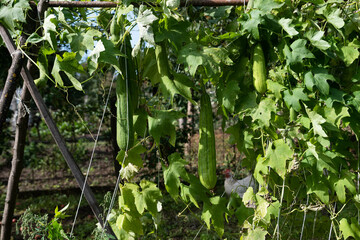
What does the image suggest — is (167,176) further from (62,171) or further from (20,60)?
(62,171)

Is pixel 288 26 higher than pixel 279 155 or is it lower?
higher

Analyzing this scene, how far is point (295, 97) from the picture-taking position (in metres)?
1.50

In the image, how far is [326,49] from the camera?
4.77ft

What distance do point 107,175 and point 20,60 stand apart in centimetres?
528

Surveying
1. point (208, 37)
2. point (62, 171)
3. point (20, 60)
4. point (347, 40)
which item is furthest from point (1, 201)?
point (347, 40)

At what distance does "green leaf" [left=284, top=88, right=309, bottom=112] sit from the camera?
148 centimetres

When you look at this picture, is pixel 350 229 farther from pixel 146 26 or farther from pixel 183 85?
pixel 146 26

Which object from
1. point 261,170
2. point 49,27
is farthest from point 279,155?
point 49,27

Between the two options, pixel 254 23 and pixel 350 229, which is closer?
pixel 254 23

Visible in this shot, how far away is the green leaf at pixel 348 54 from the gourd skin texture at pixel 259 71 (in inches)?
13.9

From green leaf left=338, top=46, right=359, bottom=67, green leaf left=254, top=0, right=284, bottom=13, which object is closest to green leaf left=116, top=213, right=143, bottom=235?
green leaf left=254, top=0, right=284, bottom=13

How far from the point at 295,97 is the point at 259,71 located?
8.2 inches

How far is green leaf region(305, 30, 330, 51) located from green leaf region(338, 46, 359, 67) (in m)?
0.12

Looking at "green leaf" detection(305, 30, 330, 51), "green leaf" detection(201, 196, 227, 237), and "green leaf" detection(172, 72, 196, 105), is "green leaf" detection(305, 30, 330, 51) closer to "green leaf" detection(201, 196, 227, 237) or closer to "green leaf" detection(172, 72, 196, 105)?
"green leaf" detection(172, 72, 196, 105)
